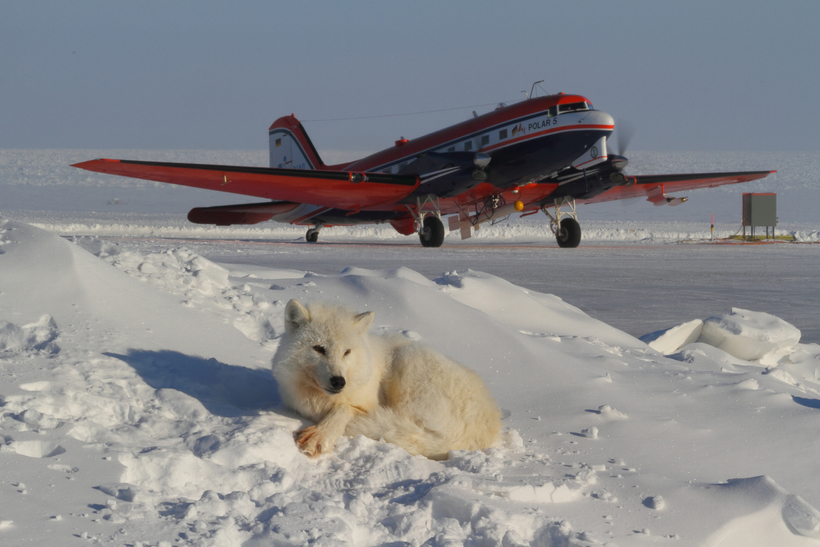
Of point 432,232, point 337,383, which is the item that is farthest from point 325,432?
point 432,232

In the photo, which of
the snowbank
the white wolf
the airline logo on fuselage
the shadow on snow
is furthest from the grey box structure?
the shadow on snow

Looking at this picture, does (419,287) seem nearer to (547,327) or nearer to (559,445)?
(547,327)

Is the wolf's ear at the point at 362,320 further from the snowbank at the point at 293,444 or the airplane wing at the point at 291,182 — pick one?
the airplane wing at the point at 291,182

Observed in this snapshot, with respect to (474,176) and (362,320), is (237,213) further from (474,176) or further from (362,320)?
(362,320)

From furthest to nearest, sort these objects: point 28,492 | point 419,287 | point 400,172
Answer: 1. point 400,172
2. point 419,287
3. point 28,492

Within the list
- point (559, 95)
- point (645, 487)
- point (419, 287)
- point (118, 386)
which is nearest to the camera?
point (645, 487)

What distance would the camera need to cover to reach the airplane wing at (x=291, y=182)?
15.2 metres

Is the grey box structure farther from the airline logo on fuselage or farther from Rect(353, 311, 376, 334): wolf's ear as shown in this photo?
Rect(353, 311, 376, 334): wolf's ear

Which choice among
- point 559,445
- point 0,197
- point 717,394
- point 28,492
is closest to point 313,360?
point 28,492

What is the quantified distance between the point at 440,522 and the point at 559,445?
1.46 m

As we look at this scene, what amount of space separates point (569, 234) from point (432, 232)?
15.8ft

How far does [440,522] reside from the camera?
7.97 feet

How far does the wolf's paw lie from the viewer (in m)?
2.99

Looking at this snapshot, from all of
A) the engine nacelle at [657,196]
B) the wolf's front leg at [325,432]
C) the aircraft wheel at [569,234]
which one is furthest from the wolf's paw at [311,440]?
the engine nacelle at [657,196]
